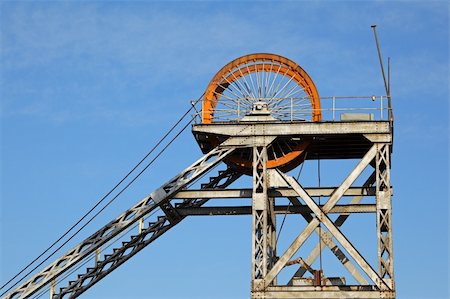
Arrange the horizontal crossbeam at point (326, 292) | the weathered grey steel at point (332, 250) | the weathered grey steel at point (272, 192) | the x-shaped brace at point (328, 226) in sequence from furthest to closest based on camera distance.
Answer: the weathered grey steel at point (272, 192) < the weathered grey steel at point (332, 250) < the x-shaped brace at point (328, 226) < the horizontal crossbeam at point (326, 292)

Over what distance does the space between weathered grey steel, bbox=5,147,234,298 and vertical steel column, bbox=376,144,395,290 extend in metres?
7.35

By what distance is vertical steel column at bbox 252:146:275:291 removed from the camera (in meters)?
59.8

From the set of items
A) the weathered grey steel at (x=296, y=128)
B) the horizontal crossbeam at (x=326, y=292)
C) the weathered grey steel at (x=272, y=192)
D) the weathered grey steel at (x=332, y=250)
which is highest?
the weathered grey steel at (x=296, y=128)

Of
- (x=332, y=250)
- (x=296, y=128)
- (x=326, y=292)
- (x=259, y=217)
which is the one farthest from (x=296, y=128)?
(x=326, y=292)

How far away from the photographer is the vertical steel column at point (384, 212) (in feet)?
193

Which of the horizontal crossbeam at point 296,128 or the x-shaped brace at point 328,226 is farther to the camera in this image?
the horizontal crossbeam at point 296,128

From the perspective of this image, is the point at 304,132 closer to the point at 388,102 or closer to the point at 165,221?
the point at 388,102

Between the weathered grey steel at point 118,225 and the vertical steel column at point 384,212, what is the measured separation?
7346 mm

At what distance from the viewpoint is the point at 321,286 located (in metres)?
59.1

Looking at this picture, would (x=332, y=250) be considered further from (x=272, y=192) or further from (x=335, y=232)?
(x=272, y=192)

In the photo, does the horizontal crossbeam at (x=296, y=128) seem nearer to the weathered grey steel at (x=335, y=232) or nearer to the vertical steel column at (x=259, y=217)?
the vertical steel column at (x=259, y=217)

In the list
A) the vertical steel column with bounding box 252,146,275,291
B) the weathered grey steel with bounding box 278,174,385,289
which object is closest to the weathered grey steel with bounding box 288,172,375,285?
the weathered grey steel with bounding box 278,174,385,289

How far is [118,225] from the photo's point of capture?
6234 centimetres

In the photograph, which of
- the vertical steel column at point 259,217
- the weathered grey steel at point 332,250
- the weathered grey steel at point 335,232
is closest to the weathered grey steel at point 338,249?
the weathered grey steel at point 332,250
